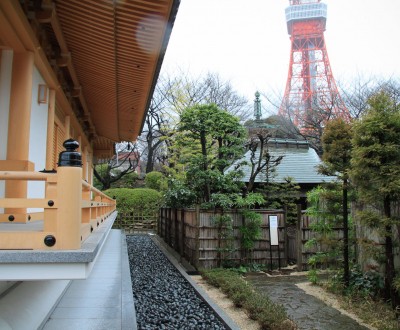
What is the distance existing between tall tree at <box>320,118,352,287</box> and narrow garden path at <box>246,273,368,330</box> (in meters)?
1.07

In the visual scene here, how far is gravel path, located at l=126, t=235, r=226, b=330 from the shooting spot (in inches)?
223

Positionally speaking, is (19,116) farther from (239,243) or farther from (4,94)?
(239,243)

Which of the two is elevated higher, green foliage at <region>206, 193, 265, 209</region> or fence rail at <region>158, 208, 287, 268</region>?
green foliage at <region>206, 193, 265, 209</region>

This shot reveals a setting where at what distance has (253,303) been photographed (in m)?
6.07

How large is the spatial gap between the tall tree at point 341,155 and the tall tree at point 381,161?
1004 mm

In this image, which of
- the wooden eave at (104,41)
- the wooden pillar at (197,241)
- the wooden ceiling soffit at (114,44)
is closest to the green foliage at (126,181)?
the wooden pillar at (197,241)

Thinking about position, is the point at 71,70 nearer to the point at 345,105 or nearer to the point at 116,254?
the point at 116,254

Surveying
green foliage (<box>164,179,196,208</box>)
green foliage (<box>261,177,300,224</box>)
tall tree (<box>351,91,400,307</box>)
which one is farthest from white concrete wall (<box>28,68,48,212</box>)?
green foliage (<box>261,177,300,224</box>)

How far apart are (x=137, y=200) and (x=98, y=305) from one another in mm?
17548

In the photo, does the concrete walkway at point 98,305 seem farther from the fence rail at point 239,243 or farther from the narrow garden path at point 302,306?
the fence rail at point 239,243

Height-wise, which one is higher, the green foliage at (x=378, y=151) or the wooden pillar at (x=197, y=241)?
the green foliage at (x=378, y=151)

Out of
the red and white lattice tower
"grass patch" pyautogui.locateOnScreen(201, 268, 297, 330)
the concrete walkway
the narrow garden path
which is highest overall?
the red and white lattice tower

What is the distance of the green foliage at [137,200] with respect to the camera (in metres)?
22.5

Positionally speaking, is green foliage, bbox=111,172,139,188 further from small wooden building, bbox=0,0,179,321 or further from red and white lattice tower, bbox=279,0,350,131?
small wooden building, bbox=0,0,179,321
